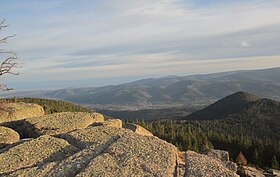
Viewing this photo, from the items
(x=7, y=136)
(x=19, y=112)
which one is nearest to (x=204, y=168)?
(x=7, y=136)

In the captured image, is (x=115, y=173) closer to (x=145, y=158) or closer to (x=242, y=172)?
(x=145, y=158)

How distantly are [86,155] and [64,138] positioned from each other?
3.84m

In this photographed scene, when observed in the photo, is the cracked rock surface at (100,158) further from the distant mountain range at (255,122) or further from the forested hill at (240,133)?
the distant mountain range at (255,122)

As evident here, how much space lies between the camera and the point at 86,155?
20.5 metres

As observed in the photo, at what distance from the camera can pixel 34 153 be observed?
2130 cm

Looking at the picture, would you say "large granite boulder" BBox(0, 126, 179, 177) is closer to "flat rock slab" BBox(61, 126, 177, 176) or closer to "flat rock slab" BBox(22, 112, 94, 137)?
"flat rock slab" BBox(61, 126, 177, 176)

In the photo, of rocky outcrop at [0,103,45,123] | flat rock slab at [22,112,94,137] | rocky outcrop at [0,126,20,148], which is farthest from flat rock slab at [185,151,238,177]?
rocky outcrop at [0,103,45,123]

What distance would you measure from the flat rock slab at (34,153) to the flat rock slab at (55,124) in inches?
224

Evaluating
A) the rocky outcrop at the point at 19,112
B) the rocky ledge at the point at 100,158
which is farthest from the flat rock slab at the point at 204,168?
the rocky outcrop at the point at 19,112

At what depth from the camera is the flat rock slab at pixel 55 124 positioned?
2884cm

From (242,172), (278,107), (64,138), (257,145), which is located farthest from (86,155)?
(278,107)

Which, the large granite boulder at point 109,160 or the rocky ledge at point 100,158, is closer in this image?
the large granite boulder at point 109,160

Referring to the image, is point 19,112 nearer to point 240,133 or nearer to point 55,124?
point 55,124

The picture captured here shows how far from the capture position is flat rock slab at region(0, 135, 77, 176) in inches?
800
